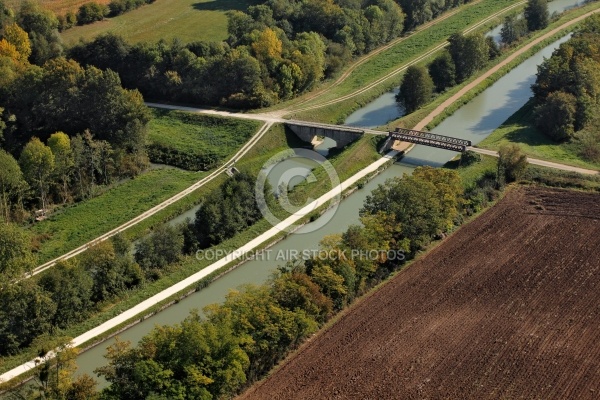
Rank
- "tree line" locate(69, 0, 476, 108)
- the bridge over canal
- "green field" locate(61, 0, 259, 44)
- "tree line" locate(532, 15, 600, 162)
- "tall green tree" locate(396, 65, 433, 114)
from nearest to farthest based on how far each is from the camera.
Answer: the bridge over canal
"tree line" locate(532, 15, 600, 162)
"tall green tree" locate(396, 65, 433, 114)
"tree line" locate(69, 0, 476, 108)
"green field" locate(61, 0, 259, 44)

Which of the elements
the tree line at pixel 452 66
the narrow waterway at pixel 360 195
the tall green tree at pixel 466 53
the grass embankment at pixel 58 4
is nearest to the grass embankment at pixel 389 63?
the narrow waterway at pixel 360 195

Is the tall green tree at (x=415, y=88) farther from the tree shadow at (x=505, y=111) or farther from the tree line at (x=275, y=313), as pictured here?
the tree line at (x=275, y=313)

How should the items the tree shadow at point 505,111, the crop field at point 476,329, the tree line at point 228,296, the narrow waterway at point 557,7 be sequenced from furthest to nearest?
the narrow waterway at point 557,7, the tree shadow at point 505,111, the crop field at point 476,329, the tree line at point 228,296

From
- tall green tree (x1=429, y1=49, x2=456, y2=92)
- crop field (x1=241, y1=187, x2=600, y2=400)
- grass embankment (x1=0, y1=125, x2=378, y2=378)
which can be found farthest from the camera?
tall green tree (x1=429, y1=49, x2=456, y2=92)

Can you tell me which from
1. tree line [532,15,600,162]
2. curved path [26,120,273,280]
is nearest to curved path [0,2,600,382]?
curved path [26,120,273,280]

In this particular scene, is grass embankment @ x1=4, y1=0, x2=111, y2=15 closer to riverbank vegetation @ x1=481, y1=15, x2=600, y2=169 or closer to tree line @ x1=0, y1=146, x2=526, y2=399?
tree line @ x1=0, y1=146, x2=526, y2=399

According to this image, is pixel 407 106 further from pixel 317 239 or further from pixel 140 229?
pixel 140 229

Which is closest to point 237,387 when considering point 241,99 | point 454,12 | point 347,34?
point 241,99
